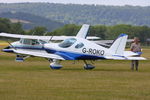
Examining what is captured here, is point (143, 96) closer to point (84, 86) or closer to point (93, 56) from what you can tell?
point (84, 86)

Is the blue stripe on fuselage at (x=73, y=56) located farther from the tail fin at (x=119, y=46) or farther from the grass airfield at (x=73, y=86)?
the grass airfield at (x=73, y=86)

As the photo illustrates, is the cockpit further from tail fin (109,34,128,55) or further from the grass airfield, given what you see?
the grass airfield

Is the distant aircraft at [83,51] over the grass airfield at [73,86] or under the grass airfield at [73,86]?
over

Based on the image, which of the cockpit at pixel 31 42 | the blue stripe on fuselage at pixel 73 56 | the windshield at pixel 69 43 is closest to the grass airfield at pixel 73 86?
the blue stripe on fuselage at pixel 73 56

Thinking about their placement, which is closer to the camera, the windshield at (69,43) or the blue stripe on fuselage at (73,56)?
the blue stripe on fuselage at (73,56)

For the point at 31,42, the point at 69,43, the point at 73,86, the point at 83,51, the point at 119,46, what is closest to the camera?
the point at 73,86

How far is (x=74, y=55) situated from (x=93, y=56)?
947 mm

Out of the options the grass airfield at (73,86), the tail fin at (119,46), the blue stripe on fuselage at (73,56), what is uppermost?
the tail fin at (119,46)

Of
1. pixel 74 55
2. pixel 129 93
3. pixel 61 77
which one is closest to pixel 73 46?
pixel 74 55

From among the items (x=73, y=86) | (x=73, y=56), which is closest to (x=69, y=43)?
(x=73, y=56)

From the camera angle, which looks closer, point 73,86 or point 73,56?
point 73,86

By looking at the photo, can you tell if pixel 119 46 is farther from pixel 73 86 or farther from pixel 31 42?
pixel 73 86

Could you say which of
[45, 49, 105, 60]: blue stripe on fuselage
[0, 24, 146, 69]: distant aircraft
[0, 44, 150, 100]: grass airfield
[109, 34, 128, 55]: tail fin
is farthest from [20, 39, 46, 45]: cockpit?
[0, 44, 150, 100]: grass airfield

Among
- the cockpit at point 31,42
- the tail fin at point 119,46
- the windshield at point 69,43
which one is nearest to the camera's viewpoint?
the tail fin at point 119,46
